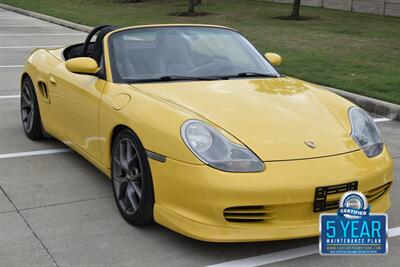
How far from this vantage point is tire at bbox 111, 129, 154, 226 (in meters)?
3.88

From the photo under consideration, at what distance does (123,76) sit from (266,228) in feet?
5.81

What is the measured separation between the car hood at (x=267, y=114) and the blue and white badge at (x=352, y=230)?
1.14 ft

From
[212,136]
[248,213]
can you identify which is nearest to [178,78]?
[212,136]

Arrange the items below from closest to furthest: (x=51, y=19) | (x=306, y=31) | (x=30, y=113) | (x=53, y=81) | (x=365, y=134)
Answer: (x=365, y=134), (x=53, y=81), (x=30, y=113), (x=306, y=31), (x=51, y=19)

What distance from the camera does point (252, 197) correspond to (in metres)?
3.46

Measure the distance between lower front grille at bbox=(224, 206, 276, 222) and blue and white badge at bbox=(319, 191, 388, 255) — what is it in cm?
33

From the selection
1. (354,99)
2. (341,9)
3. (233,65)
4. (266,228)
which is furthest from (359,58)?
(341,9)

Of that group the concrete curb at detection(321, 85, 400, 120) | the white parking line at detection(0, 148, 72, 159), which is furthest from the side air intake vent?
the concrete curb at detection(321, 85, 400, 120)

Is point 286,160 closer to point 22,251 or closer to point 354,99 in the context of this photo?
point 22,251

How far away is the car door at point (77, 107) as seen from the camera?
467cm

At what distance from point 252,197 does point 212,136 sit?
48cm

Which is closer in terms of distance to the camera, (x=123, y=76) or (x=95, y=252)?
(x=95, y=252)

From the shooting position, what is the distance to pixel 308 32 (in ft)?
51.1

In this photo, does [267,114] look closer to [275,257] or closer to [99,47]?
[275,257]
